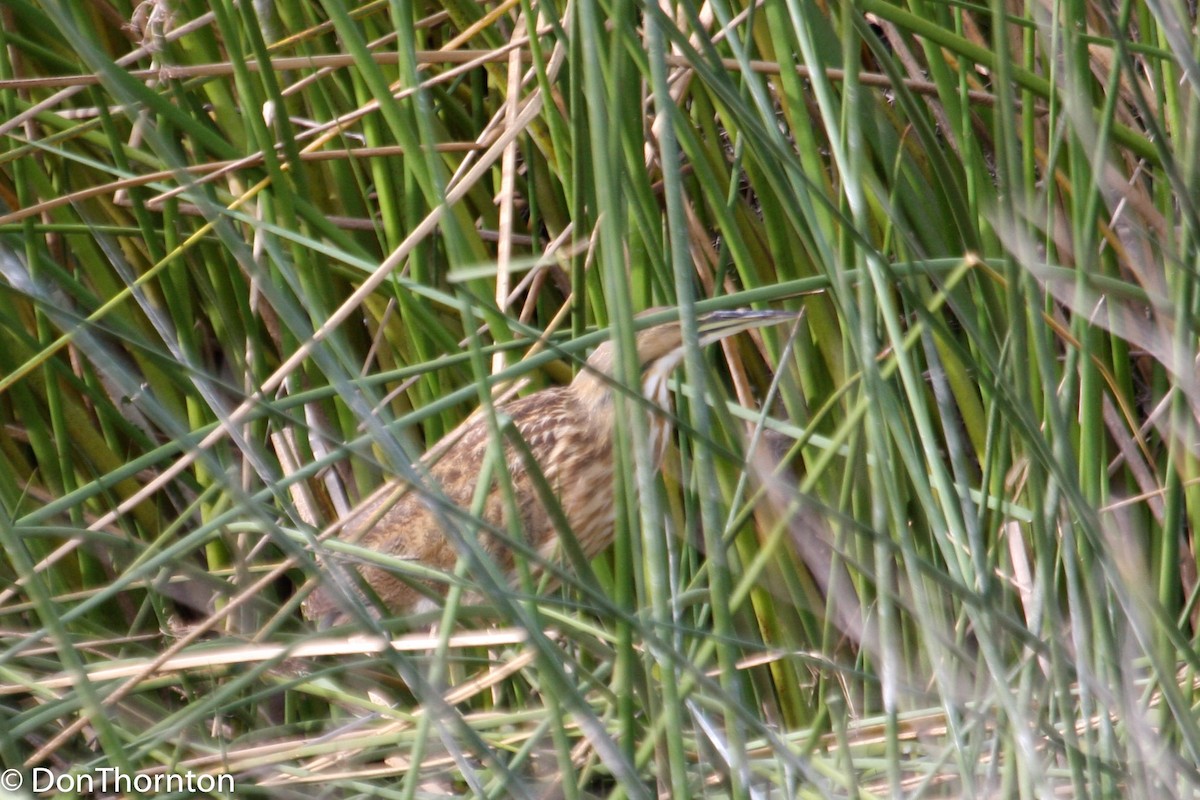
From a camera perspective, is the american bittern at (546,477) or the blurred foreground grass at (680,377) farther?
the american bittern at (546,477)

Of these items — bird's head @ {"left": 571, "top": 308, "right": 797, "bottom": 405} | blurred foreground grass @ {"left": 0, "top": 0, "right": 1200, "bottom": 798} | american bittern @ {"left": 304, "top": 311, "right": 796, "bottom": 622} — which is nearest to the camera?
blurred foreground grass @ {"left": 0, "top": 0, "right": 1200, "bottom": 798}

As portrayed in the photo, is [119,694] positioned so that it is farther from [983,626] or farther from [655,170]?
[655,170]

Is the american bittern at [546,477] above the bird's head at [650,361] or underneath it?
underneath

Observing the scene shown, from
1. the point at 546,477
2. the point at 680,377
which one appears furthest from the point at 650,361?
the point at 680,377

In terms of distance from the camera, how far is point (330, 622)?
7.92 feet

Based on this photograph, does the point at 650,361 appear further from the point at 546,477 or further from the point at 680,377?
the point at 680,377

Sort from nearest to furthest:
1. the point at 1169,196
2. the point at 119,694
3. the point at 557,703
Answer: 1. the point at 557,703
2. the point at 119,694
3. the point at 1169,196

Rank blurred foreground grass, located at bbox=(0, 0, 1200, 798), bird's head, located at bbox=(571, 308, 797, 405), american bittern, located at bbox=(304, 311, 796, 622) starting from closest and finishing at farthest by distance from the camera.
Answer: blurred foreground grass, located at bbox=(0, 0, 1200, 798), bird's head, located at bbox=(571, 308, 797, 405), american bittern, located at bbox=(304, 311, 796, 622)

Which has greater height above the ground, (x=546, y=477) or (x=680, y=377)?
(x=680, y=377)

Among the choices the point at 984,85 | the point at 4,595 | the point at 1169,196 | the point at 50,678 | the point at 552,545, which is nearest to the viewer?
the point at 50,678

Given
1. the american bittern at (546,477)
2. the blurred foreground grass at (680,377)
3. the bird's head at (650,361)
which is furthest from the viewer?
the american bittern at (546,477)

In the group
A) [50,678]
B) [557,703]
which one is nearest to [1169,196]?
[557,703]

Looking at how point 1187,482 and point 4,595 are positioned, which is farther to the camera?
point 4,595

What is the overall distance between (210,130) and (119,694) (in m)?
0.89
